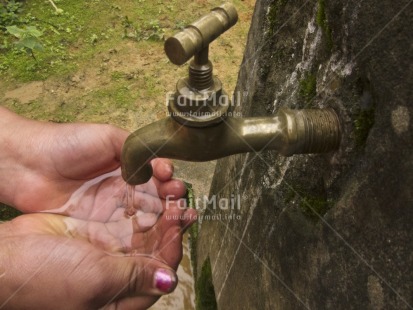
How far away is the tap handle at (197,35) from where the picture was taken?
0.72 metres

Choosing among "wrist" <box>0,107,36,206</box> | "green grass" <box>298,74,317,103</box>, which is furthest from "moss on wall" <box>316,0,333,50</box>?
"wrist" <box>0,107,36,206</box>

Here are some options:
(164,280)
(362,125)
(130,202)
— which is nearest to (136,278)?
A: (164,280)

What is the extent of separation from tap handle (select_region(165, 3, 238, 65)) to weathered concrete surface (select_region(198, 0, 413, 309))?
0.86 ft

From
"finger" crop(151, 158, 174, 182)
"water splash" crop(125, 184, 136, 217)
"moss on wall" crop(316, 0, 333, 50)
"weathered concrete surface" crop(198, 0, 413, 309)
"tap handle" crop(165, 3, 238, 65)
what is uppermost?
"tap handle" crop(165, 3, 238, 65)

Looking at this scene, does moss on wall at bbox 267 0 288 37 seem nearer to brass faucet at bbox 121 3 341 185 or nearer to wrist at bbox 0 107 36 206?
brass faucet at bbox 121 3 341 185

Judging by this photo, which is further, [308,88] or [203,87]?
[308,88]

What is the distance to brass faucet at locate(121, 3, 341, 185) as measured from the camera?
0.82 meters

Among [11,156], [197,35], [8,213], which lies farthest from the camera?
[8,213]

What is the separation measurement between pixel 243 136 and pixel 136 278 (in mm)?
752

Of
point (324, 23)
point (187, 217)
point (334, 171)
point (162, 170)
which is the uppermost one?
point (324, 23)

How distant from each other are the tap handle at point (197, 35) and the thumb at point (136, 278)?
2.89 ft

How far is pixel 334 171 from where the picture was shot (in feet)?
3.00

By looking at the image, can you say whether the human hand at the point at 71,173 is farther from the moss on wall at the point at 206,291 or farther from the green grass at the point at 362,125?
the green grass at the point at 362,125

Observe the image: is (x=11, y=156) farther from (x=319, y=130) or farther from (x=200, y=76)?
(x=319, y=130)
